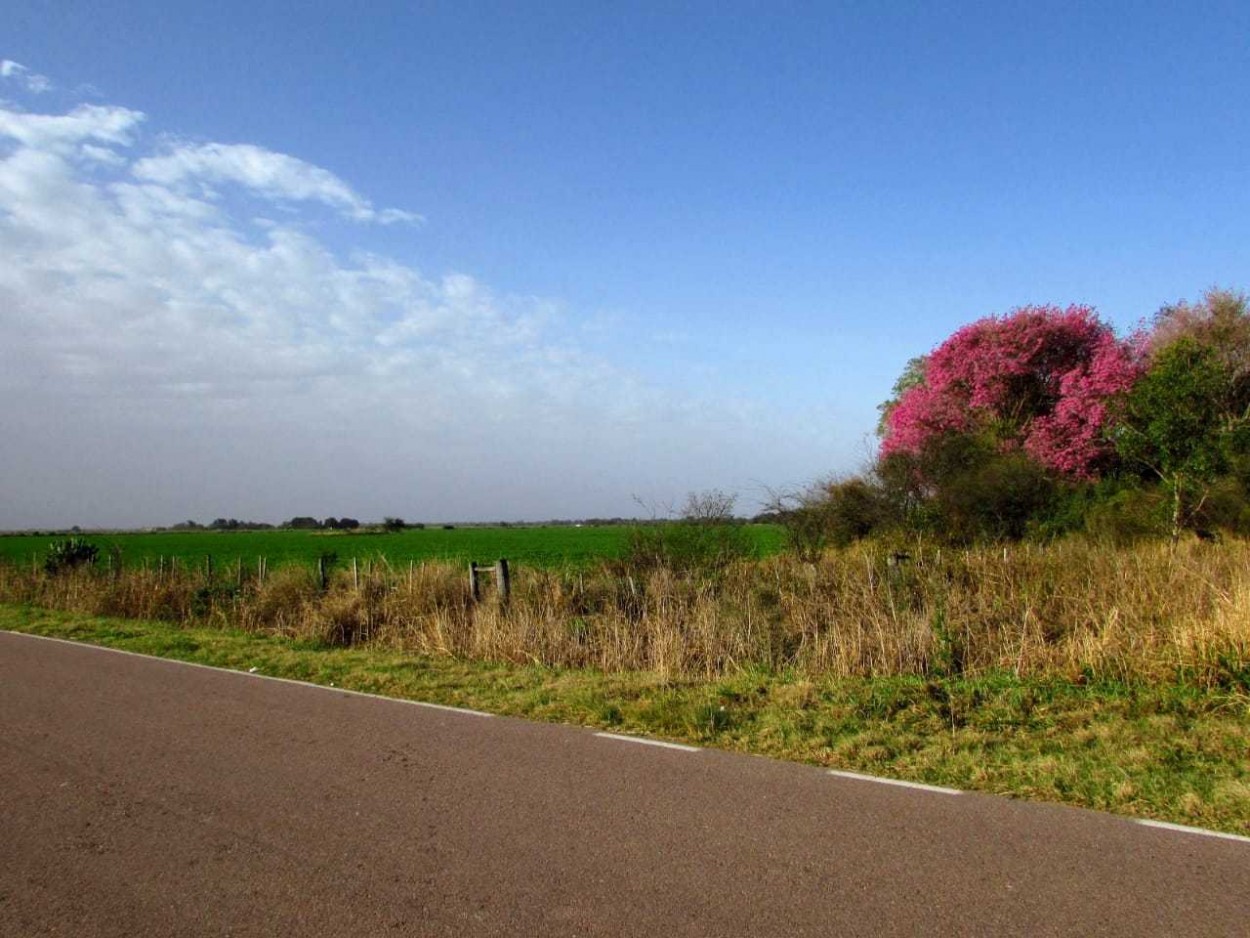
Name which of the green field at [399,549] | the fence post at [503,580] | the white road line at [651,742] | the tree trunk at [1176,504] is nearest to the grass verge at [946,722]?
the white road line at [651,742]

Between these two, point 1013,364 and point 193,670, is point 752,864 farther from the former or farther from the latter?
point 1013,364

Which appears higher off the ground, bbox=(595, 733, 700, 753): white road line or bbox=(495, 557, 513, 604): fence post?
bbox=(495, 557, 513, 604): fence post

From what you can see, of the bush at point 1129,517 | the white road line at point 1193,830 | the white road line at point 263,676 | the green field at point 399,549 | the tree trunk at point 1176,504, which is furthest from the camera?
the green field at point 399,549

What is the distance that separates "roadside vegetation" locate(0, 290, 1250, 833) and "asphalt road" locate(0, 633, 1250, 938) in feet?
3.21

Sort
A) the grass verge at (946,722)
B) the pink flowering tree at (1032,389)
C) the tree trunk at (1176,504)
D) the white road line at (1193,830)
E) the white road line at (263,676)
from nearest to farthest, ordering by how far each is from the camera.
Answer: the white road line at (1193,830) → the grass verge at (946,722) → the white road line at (263,676) → the tree trunk at (1176,504) → the pink flowering tree at (1032,389)

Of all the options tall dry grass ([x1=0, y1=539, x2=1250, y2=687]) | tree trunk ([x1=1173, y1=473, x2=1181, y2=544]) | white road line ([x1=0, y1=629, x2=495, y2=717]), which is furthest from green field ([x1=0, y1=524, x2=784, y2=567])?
tree trunk ([x1=1173, y1=473, x2=1181, y2=544])

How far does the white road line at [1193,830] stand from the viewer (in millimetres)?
5363

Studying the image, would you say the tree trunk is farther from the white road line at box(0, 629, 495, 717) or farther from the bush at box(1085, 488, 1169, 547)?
the white road line at box(0, 629, 495, 717)

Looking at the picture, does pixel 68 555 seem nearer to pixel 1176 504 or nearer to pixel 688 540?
pixel 688 540

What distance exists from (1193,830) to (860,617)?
6.01 meters

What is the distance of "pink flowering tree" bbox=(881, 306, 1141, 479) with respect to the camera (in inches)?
998

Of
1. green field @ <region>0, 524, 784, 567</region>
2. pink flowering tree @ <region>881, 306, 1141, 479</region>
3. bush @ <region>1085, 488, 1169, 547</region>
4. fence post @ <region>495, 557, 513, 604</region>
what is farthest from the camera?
green field @ <region>0, 524, 784, 567</region>

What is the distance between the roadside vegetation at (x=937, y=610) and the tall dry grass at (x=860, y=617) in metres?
0.04

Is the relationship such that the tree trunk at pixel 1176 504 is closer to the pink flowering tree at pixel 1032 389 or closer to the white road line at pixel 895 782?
the pink flowering tree at pixel 1032 389
